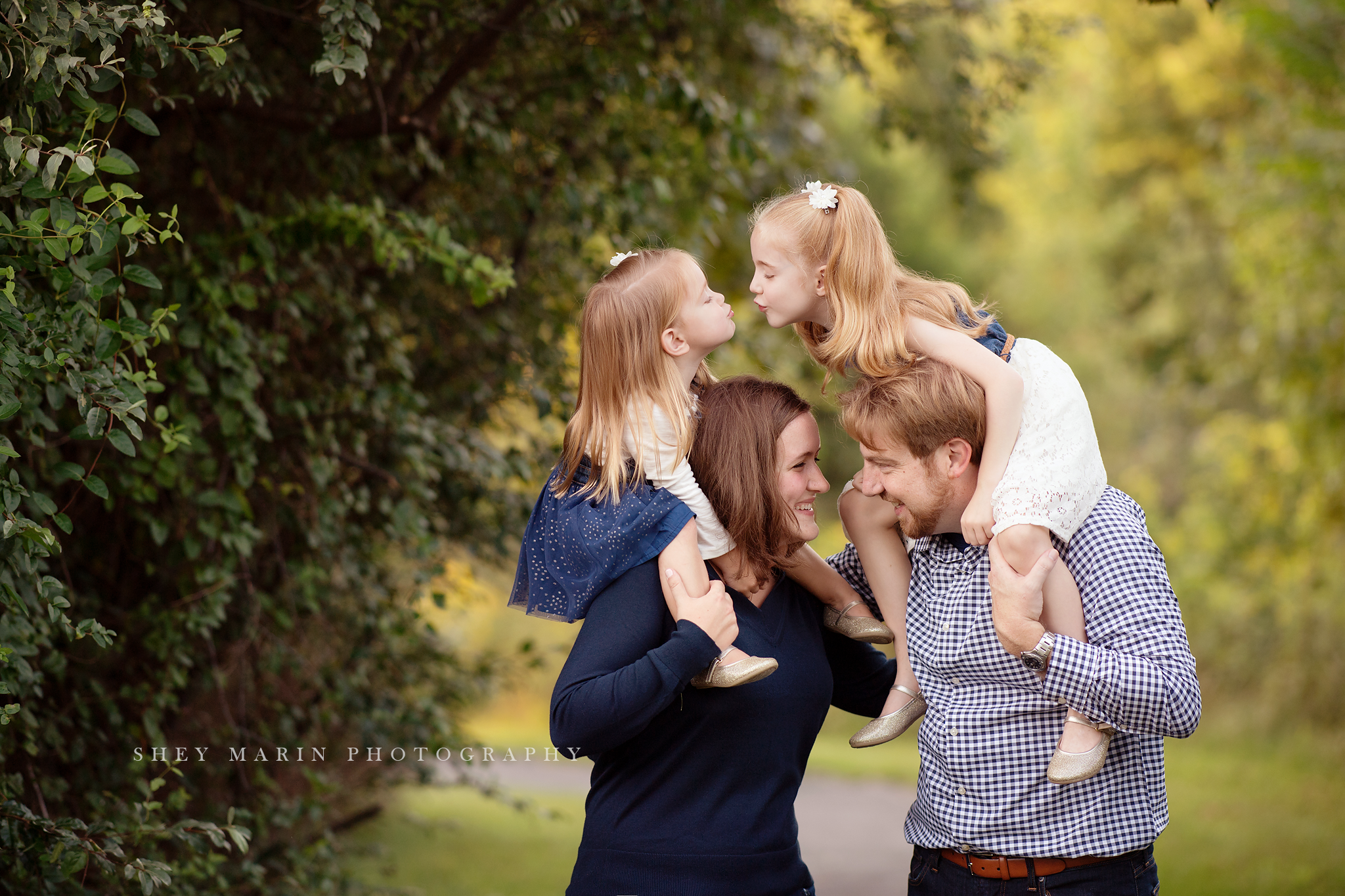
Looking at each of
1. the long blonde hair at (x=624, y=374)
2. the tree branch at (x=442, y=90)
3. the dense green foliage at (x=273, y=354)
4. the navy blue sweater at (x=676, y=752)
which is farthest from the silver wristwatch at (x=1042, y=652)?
the tree branch at (x=442, y=90)

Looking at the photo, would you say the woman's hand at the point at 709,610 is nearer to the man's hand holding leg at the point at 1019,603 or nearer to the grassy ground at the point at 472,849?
the man's hand holding leg at the point at 1019,603

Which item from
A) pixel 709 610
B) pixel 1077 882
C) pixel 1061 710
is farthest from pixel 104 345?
pixel 1077 882

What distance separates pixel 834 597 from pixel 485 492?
1.73 metres

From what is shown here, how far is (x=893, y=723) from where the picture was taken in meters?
2.20

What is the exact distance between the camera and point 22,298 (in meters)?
1.88

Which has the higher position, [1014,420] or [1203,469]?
[1203,469]

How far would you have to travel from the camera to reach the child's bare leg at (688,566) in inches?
75.7

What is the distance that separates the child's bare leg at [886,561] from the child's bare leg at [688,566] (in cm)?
42

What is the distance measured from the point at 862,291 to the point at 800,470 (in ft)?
1.32

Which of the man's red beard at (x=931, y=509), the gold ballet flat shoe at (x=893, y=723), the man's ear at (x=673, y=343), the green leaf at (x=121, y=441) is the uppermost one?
the man's ear at (x=673, y=343)

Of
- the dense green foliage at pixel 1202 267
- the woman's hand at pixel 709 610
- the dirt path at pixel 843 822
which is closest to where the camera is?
the woman's hand at pixel 709 610

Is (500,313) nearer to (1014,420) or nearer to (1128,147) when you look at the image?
(1014,420)

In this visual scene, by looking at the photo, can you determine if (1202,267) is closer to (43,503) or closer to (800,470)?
(800,470)

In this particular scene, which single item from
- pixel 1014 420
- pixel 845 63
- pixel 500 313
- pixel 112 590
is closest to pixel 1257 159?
pixel 845 63
